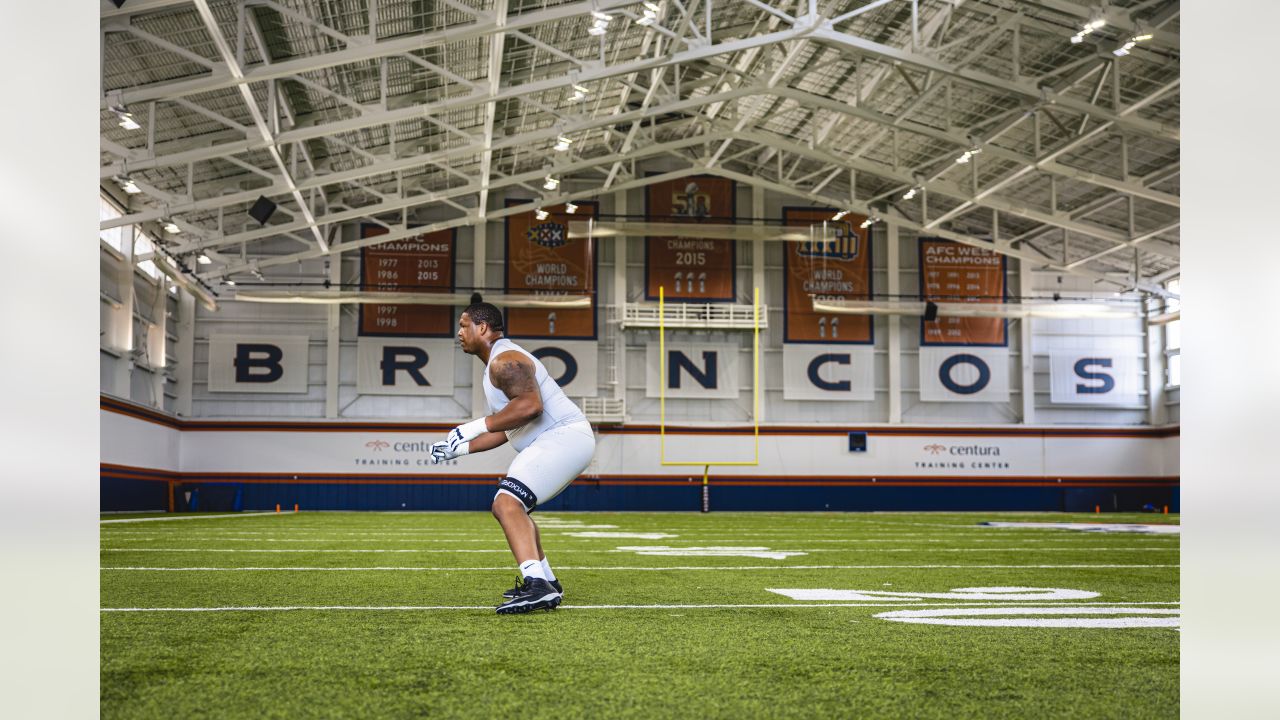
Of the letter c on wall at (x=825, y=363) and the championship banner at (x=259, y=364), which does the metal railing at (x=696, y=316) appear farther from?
the championship banner at (x=259, y=364)

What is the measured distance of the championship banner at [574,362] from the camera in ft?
99.0

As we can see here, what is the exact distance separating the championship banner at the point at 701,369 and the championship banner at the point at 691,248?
140 cm

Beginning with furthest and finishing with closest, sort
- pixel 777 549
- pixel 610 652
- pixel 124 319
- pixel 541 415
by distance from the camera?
pixel 124 319, pixel 777 549, pixel 541 415, pixel 610 652

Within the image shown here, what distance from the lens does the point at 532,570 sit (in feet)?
16.8

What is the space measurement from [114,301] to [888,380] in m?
20.5

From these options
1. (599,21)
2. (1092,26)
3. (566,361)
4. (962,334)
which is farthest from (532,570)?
(962,334)

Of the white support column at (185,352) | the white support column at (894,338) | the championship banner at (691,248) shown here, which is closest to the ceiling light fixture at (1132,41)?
the white support column at (894,338)

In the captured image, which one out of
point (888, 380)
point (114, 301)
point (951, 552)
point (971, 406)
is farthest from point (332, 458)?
point (951, 552)

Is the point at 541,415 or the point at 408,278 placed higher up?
the point at 408,278

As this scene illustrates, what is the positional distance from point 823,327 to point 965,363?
4.51 metres

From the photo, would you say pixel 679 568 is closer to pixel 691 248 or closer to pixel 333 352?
pixel 333 352
